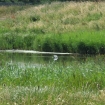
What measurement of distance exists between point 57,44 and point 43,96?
51.6ft

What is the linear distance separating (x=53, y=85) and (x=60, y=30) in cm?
1716

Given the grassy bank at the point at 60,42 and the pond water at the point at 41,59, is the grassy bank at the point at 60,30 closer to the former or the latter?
the grassy bank at the point at 60,42

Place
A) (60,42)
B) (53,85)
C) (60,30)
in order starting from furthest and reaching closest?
1. (60,30)
2. (60,42)
3. (53,85)

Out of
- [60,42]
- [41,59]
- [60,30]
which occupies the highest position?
[60,30]

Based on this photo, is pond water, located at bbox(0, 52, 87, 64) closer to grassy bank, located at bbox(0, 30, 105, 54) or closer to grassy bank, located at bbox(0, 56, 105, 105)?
grassy bank, located at bbox(0, 30, 105, 54)

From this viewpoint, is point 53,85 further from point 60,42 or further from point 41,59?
point 60,42

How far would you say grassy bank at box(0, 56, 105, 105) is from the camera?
25.4 feet

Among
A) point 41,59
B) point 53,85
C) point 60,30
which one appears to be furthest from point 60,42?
point 53,85

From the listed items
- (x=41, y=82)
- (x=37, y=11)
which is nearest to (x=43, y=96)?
(x=41, y=82)

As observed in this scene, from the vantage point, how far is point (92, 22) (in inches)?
1056

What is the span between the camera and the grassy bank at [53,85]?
304 inches

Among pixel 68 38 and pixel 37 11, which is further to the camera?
pixel 37 11

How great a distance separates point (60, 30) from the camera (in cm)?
2631

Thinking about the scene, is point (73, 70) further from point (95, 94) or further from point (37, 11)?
point (37, 11)
